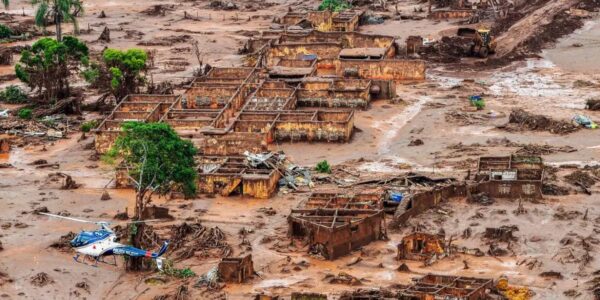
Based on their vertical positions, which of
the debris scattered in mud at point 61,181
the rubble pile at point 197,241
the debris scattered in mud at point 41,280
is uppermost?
the rubble pile at point 197,241

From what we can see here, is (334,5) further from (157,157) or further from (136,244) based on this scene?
(136,244)

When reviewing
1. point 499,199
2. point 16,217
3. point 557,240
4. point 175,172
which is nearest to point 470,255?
point 557,240

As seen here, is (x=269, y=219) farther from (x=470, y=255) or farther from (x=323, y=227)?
(x=470, y=255)

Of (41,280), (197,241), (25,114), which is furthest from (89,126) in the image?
(41,280)

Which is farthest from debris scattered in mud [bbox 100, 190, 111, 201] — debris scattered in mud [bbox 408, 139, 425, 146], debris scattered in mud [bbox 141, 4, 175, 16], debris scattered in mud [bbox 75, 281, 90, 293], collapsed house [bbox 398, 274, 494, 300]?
debris scattered in mud [bbox 141, 4, 175, 16]

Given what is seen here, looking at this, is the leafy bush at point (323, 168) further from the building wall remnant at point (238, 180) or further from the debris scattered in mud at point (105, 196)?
the debris scattered in mud at point (105, 196)

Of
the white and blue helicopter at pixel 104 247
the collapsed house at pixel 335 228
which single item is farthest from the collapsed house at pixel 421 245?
the white and blue helicopter at pixel 104 247
